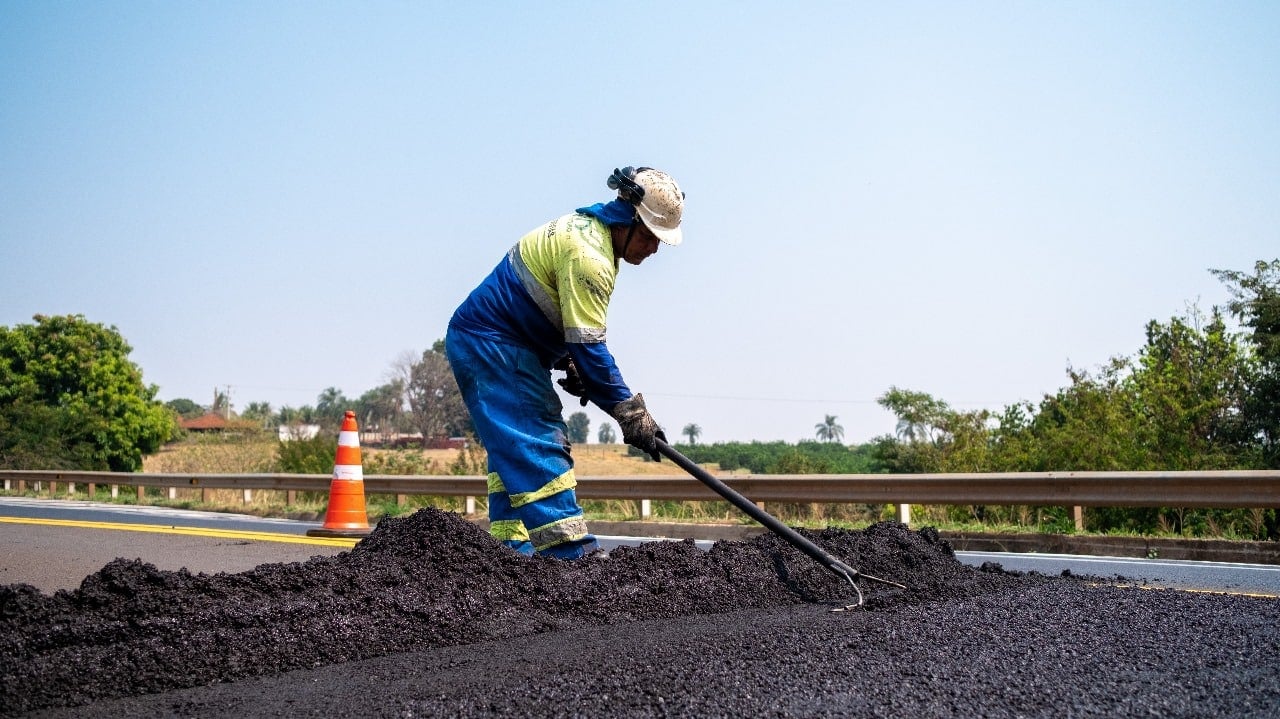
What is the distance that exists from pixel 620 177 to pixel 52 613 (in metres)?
2.97

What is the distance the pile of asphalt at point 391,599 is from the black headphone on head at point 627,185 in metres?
1.63

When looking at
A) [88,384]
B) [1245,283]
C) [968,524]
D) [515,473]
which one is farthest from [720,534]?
[88,384]

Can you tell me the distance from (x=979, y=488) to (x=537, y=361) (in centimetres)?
459

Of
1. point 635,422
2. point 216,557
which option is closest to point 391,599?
point 635,422

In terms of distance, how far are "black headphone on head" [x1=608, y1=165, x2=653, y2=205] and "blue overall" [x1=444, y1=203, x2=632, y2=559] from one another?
0.20 ft

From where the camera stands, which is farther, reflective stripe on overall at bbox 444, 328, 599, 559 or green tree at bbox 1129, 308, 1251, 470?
green tree at bbox 1129, 308, 1251, 470

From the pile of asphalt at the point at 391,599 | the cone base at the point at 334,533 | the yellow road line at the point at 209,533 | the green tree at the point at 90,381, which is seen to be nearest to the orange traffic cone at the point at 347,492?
the cone base at the point at 334,533

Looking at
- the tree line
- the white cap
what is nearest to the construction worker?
the white cap

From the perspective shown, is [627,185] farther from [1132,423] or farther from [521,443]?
[1132,423]

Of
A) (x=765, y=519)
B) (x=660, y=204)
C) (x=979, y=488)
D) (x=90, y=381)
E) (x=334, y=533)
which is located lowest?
(x=334, y=533)

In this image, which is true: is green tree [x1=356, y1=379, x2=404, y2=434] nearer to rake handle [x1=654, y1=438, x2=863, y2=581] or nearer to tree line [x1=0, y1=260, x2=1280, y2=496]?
tree line [x1=0, y1=260, x2=1280, y2=496]

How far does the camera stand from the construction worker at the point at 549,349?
16.0ft

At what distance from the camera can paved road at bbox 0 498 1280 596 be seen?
18.9 ft

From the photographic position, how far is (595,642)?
3754 millimetres
